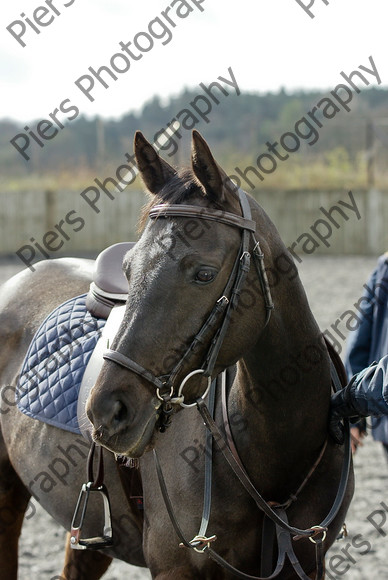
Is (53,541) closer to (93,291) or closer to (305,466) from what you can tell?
(93,291)

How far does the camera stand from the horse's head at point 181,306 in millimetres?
1913

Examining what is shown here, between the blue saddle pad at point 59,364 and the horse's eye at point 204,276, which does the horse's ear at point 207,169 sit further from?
the blue saddle pad at point 59,364

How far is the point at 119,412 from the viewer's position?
1.91 meters

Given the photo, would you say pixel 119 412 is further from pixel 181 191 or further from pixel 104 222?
pixel 104 222

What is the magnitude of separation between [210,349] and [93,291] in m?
1.21

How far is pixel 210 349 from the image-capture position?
200cm

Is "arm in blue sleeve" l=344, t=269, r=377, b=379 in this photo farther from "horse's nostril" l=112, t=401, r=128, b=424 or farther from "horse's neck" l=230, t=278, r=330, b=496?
"horse's nostril" l=112, t=401, r=128, b=424

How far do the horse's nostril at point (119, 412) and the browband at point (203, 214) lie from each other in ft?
1.83

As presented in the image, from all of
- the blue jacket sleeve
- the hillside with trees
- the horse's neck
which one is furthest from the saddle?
the hillside with trees

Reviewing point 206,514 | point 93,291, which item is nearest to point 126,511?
point 206,514

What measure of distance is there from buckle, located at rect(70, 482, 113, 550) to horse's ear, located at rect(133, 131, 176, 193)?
1.13m

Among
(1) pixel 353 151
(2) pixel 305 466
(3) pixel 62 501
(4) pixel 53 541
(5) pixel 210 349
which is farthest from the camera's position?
(1) pixel 353 151

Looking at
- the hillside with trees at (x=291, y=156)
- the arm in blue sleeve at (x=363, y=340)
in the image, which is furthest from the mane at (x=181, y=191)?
the hillside with trees at (x=291, y=156)

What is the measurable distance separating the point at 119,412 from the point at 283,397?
61cm
